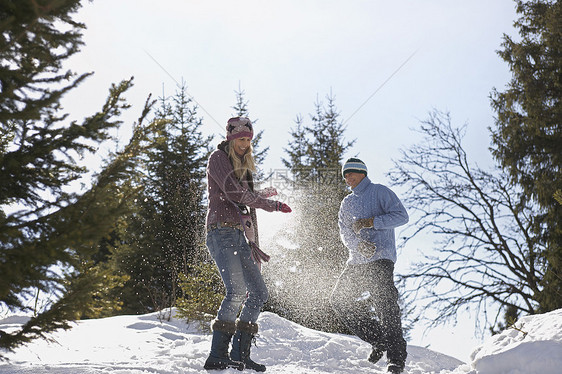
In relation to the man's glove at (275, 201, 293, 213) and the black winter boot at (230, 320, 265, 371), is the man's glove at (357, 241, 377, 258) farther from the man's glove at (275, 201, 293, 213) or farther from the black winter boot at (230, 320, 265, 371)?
the black winter boot at (230, 320, 265, 371)

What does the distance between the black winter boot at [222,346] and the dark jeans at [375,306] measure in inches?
63.9

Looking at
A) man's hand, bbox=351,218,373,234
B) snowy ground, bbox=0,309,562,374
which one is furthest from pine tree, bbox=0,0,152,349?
man's hand, bbox=351,218,373,234

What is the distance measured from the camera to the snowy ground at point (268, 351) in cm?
362

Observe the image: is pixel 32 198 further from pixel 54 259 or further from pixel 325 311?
pixel 325 311

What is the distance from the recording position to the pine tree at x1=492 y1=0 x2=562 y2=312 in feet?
39.2

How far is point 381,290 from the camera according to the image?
4.94 m

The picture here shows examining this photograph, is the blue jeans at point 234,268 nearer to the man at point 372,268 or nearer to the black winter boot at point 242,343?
the black winter boot at point 242,343

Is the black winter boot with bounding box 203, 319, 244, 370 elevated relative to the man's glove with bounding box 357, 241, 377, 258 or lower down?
lower down

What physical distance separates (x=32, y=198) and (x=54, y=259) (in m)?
0.97

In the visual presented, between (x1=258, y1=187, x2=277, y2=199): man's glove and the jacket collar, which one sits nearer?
(x1=258, y1=187, x2=277, y2=199): man's glove

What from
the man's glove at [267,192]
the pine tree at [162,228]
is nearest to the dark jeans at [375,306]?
the man's glove at [267,192]

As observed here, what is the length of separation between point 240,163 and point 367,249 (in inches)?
71.3

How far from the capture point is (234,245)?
3.97 m

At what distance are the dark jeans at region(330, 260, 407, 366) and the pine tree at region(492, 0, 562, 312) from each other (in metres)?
8.42
